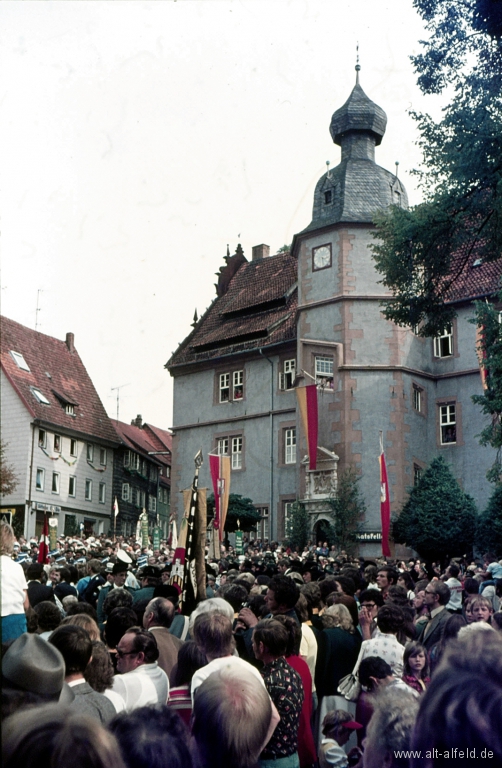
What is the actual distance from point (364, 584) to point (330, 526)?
2511 cm

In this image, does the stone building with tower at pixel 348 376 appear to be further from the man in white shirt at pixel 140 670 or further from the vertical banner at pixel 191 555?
the man in white shirt at pixel 140 670

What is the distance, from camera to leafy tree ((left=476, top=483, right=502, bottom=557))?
35.6 meters

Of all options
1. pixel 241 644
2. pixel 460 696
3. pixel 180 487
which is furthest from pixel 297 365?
pixel 460 696

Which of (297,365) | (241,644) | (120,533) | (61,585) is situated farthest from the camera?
(120,533)

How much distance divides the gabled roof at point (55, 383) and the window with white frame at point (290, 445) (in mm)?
18576

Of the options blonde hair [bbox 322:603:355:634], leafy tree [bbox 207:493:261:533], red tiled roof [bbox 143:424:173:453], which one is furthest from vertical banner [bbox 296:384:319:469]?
red tiled roof [bbox 143:424:173:453]

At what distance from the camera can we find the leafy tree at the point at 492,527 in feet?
117

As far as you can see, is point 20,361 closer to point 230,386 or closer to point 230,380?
point 230,380

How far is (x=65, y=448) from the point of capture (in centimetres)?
6006

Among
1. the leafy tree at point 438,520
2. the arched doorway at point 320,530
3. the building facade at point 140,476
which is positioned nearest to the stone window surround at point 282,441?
the arched doorway at point 320,530

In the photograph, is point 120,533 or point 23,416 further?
point 120,533

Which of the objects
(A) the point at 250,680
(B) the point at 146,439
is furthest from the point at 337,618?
(B) the point at 146,439

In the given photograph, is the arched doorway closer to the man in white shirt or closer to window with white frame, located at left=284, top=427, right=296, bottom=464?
window with white frame, located at left=284, top=427, right=296, bottom=464

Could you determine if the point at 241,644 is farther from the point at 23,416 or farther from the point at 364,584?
the point at 23,416
